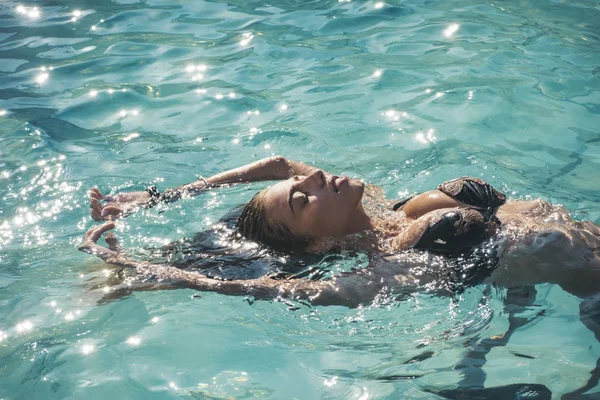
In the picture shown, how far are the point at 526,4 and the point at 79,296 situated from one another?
24.1ft

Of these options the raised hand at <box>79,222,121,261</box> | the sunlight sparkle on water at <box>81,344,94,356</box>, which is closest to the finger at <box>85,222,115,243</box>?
the raised hand at <box>79,222,121,261</box>

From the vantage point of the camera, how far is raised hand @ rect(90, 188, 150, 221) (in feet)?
15.7

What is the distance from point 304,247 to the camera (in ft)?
15.1

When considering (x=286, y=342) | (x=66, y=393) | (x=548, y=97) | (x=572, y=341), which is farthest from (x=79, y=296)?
(x=548, y=97)

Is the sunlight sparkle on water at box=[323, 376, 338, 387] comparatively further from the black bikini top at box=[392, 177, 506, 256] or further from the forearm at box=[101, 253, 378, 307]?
the black bikini top at box=[392, 177, 506, 256]

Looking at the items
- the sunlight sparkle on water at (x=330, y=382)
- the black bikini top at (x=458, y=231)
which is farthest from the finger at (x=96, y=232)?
the black bikini top at (x=458, y=231)

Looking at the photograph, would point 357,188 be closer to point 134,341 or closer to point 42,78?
point 134,341

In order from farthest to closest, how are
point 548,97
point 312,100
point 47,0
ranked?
point 47,0, point 312,100, point 548,97

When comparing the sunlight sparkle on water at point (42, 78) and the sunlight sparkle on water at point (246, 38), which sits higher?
the sunlight sparkle on water at point (246, 38)

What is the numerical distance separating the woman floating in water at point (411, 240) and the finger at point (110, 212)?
2 cm

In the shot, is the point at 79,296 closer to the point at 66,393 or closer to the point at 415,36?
the point at 66,393

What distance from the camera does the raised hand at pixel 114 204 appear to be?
15.7ft

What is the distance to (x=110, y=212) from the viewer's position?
4.84m

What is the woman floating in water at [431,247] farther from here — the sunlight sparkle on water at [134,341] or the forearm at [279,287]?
the sunlight sparkle on water at [134,341]
